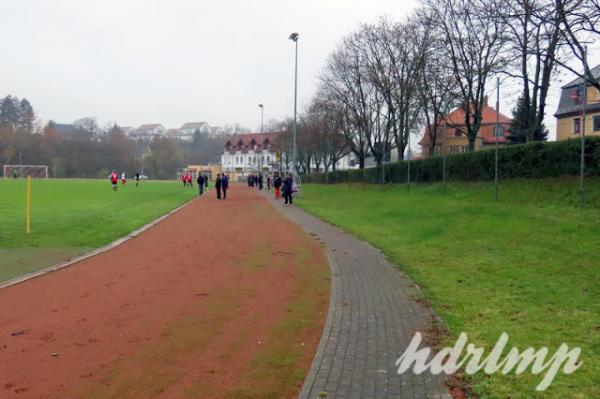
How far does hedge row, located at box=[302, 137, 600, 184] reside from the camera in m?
18.5

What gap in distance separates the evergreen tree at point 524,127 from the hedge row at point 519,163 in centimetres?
370

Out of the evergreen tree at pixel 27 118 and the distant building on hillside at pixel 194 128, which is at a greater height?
the distant building on hillside at pixel 194 128

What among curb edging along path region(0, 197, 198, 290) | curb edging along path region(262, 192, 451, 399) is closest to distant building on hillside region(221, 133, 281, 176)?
curb edging along path region(0, 197, 198, 290)

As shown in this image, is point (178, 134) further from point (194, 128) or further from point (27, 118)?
point (27, 118)

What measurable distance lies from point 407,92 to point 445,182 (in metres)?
12.3

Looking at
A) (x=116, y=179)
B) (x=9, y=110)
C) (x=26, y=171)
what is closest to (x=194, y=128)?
(x=9, y=110)

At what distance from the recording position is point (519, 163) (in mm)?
22094

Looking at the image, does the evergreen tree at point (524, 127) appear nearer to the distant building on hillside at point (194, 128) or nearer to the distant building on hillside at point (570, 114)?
the distant building on hillside at point (570, 114)

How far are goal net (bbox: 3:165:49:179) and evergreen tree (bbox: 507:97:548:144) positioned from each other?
87.7m

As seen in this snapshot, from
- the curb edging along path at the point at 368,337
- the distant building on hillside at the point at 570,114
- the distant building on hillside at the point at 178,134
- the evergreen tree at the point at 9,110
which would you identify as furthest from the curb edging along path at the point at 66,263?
the distant building on hillside at the point at 178,134

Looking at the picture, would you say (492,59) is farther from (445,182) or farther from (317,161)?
(317,161)

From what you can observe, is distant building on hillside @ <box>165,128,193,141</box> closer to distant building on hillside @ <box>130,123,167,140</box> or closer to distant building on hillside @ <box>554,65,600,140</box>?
distant building on hillside @ <box>130,123,167,140</box>

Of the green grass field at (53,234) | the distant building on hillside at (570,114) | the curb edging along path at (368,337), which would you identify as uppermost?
the distant building on hillside at (570,114)

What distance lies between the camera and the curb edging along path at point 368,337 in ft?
14.6
